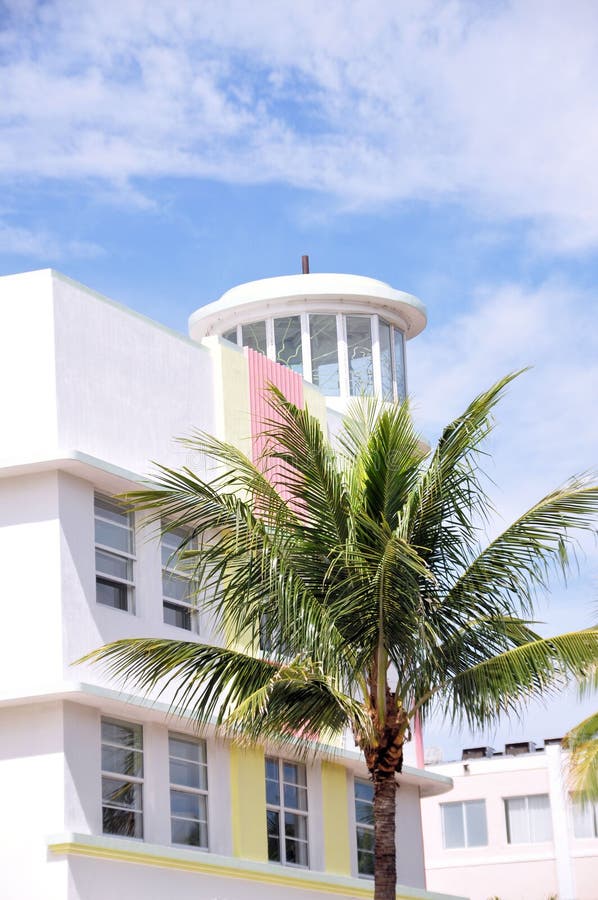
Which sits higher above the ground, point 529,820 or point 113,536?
point 113,536

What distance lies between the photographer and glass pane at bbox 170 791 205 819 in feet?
69.9

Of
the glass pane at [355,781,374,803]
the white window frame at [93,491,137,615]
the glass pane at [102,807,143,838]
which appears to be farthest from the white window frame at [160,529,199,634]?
the glass pane at [355,781,374,803]

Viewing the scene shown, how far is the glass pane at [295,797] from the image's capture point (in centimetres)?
2416

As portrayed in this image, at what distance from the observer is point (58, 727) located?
63.2ft

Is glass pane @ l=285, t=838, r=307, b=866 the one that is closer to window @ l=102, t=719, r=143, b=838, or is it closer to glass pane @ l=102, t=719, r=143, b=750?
window @ l=102, t=719, r=143, b=838

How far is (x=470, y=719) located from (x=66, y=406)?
6551 mm

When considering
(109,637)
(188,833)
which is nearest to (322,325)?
(109,637)

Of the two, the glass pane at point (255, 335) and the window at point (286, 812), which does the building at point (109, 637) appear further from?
the glass pane at point (255, 335)

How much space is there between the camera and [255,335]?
29422 mm

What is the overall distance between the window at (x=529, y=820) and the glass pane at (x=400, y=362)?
20214 millimetres

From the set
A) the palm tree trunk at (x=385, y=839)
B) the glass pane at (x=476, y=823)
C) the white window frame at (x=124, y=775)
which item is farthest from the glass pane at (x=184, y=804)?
the glass pane at (x=476, y=823)

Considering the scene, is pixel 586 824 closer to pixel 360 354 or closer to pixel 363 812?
pixel 363 812

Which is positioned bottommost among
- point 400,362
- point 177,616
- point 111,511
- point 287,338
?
point 177,616

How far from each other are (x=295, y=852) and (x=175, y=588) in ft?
15.5
